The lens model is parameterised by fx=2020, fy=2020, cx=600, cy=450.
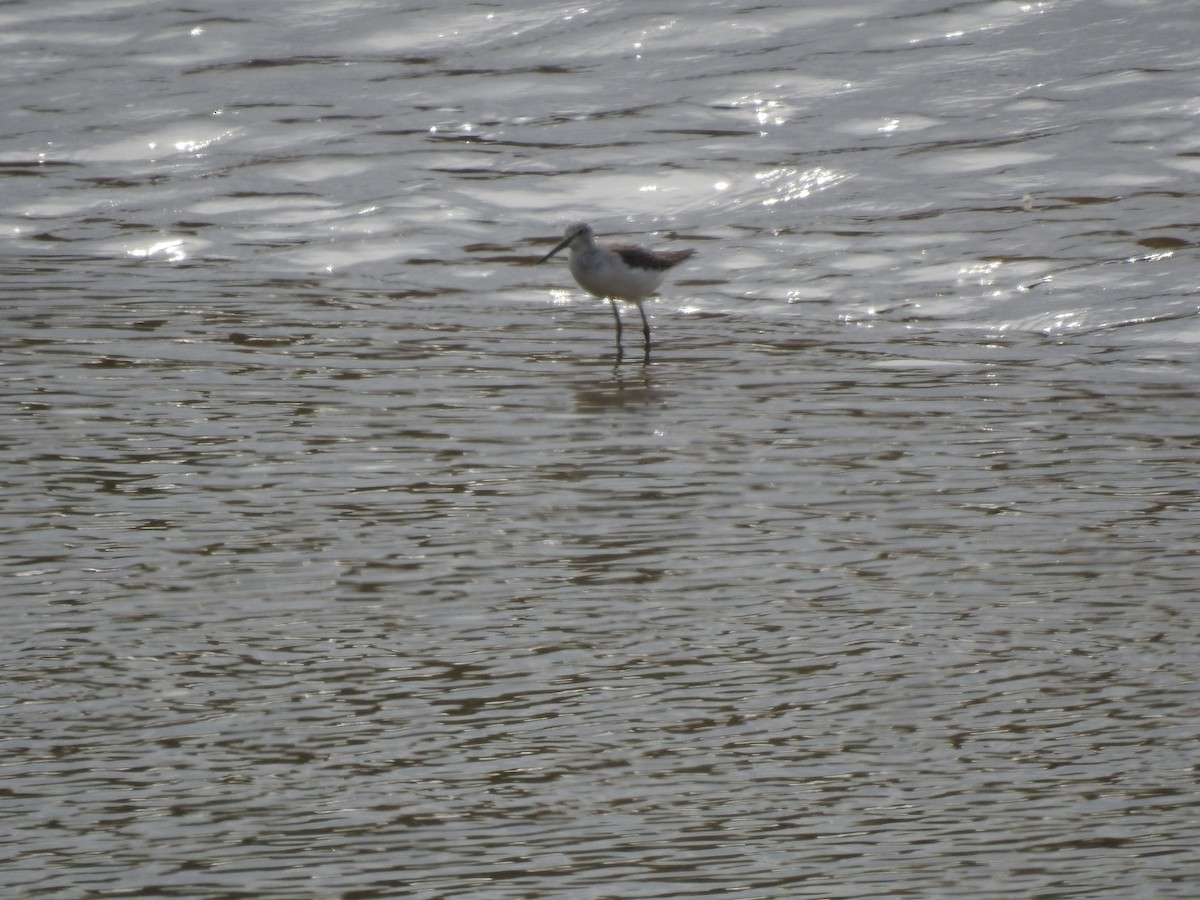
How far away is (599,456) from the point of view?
7359 millimetres

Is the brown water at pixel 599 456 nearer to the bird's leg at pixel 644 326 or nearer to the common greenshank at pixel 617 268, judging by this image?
the bird's leg at pixel 644 326

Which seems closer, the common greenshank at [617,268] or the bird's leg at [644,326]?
the bird's leg at [644,326]

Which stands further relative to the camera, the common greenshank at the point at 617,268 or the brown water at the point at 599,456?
the common greenshank at the point at 617,268

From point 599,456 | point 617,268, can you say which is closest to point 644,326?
point 617,268

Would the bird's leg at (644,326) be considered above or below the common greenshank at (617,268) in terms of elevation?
below

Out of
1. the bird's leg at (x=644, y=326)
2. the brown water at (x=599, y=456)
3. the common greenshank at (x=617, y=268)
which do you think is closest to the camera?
the brown water at (x=599, y=456)

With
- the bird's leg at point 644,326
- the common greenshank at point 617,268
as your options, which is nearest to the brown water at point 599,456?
the bird's leg at point 644,326

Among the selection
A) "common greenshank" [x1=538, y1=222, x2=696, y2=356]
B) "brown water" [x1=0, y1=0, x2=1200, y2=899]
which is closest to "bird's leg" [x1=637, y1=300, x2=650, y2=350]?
"common greenshank" [x1=538, y1=222, x2=696, y2=356]

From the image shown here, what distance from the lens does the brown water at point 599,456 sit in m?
4.34

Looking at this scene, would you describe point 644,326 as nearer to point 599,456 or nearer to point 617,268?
point 617,268

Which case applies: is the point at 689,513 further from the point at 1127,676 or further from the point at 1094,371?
the point at 1094,371

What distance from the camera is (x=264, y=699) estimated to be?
4.94 m

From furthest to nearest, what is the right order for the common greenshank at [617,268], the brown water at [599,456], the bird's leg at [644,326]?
1. the common greenshank at [617,268]
2. the bird's leg at [644,326]
3. the brown water at [599,456]

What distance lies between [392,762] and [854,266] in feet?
19.7
